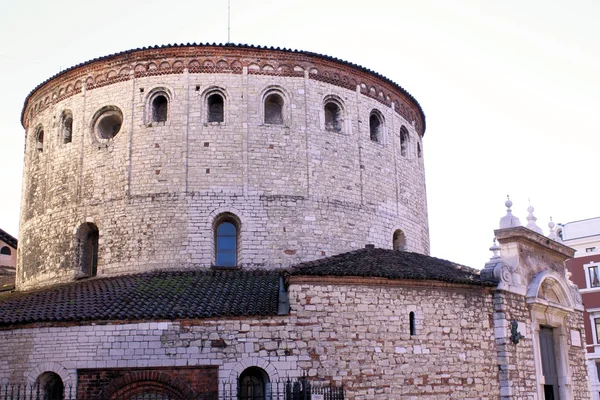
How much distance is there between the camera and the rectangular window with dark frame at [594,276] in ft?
121

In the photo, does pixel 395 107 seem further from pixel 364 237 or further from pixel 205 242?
pixel 205 242

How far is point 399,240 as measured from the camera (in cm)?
2433

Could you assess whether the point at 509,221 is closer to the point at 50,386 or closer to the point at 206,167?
the point at 206,167

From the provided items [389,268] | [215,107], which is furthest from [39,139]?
[389,268]

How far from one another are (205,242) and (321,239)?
11.0ft

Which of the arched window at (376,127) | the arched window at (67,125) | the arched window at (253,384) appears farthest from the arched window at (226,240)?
the arched window at (67,125)

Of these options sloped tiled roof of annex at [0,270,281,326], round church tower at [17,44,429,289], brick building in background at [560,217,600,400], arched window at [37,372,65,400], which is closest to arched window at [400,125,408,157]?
round church tower at [17,44,429,289]

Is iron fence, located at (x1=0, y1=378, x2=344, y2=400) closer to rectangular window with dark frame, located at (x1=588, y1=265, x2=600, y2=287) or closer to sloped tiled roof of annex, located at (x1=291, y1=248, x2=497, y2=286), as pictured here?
sloped tiled roof of annex, located at (x1=291, y1=248, x2=497, y2=286)

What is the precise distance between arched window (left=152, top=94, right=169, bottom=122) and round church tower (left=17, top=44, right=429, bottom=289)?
0.05 meters

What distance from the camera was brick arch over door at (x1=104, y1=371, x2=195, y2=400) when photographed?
16.7 metres

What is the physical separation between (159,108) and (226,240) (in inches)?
185

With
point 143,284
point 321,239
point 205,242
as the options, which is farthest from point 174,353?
point 321,239

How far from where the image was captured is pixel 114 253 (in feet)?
70.8

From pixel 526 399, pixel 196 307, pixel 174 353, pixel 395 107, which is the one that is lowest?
pixel 526 399
